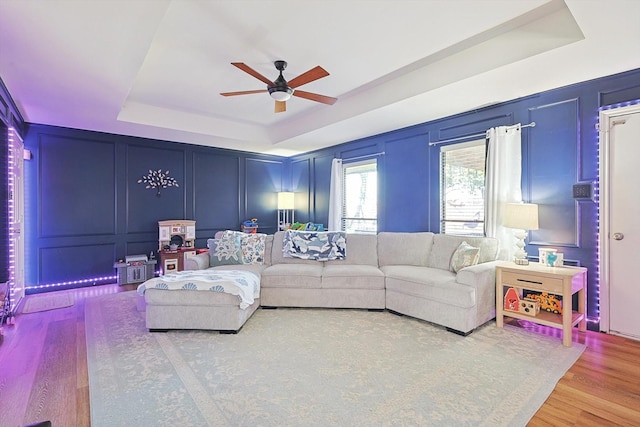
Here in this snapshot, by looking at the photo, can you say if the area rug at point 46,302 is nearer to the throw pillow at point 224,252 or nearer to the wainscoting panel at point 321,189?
the throw pillow at point 224,252

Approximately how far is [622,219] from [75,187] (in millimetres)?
7080

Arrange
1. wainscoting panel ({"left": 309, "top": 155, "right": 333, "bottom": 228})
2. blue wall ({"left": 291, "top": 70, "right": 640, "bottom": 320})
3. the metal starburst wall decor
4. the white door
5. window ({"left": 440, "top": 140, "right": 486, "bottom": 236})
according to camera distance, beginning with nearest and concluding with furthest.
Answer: the white door < blue wall ({"left": 291, "top": 70, "right": 640, "bottom": 320}) < window ({"left": 440, "top": 140, "right": 486, "bottom": 236}) < the metal starburst wall decor < wainscoting panel ({"left": 309, "top": 155, "right": 333, "bottom": 228})

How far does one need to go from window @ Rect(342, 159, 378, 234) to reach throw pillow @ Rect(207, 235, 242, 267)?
2.56 m

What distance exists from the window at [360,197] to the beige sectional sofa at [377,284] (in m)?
1.42

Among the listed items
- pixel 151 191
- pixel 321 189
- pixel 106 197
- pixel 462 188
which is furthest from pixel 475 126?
pixel 106 197

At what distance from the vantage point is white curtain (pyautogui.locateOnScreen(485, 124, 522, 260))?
3703mm

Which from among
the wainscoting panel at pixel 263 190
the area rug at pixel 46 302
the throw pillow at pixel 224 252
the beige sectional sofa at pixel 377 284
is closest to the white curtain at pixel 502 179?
the beige sectional sofa at pixel 377 284

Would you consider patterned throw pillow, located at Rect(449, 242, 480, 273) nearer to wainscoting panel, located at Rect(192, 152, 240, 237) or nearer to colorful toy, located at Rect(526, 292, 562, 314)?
colorful toy, located at Rect(526, 292, 562, 314)

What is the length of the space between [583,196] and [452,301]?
172 cm

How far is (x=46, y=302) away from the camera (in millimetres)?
4223

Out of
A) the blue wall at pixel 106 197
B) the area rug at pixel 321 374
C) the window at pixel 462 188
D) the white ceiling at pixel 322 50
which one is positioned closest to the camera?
the area rug at pixel 321 374

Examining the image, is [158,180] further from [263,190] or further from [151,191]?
[263,190]

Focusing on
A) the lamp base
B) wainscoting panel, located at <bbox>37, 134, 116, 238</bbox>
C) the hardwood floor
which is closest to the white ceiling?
wainscoting panel, located at <bbox>37, 134, 116, 238</bbox>

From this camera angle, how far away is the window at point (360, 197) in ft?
19.0
